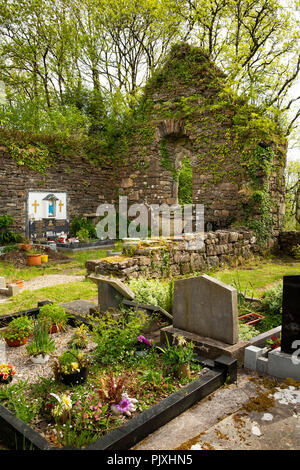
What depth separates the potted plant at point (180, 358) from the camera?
3.18m

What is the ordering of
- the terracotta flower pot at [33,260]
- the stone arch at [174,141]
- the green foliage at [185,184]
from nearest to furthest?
1. the terracotta flower pot at [33,260]
2. the stone arch at [174,141]
3. the green foliage at [185,184]

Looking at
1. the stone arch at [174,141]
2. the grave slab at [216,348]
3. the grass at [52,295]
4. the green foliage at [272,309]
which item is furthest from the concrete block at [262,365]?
the stone arch at [174,141]

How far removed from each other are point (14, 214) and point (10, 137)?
273cm

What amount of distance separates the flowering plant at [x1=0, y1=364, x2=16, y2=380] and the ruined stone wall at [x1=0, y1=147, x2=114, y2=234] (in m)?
8.91

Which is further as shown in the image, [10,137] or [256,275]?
[10,137]

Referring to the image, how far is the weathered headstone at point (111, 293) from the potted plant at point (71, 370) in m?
1.60

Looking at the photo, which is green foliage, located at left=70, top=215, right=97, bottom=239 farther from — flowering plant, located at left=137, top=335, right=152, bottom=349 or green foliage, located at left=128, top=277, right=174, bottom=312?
flowering plant, located at left=137, top=335, right=152, bottom=349

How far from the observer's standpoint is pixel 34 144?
12.2 m

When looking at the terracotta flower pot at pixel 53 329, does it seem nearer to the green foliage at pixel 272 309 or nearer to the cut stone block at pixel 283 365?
the cut stone block at pixel 283 365

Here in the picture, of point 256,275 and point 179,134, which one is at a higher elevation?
point 179,134

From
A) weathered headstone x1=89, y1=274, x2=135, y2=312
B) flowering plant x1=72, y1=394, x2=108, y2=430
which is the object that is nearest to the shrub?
weathered headstone x1=89, y1=274, x2=135, y2=312

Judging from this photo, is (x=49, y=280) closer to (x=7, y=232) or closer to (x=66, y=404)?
(x=7, y=232)
